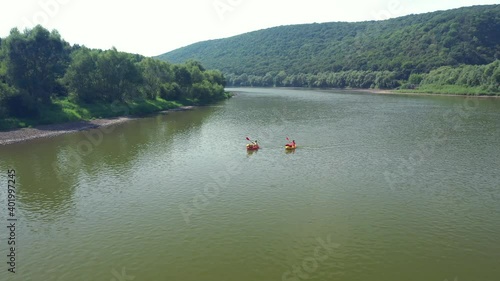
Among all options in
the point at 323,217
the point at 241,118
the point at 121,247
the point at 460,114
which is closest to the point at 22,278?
the point at 121,247

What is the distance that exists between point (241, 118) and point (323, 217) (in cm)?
6467

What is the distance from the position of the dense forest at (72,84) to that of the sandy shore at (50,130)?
2.42m

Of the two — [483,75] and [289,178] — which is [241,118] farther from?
[483,75]

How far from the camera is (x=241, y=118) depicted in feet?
306

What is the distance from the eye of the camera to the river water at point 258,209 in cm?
2331

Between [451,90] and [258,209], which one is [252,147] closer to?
[258,209]

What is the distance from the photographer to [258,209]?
105 feet

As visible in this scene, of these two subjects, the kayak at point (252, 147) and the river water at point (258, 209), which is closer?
the river water at point (258, 209)
